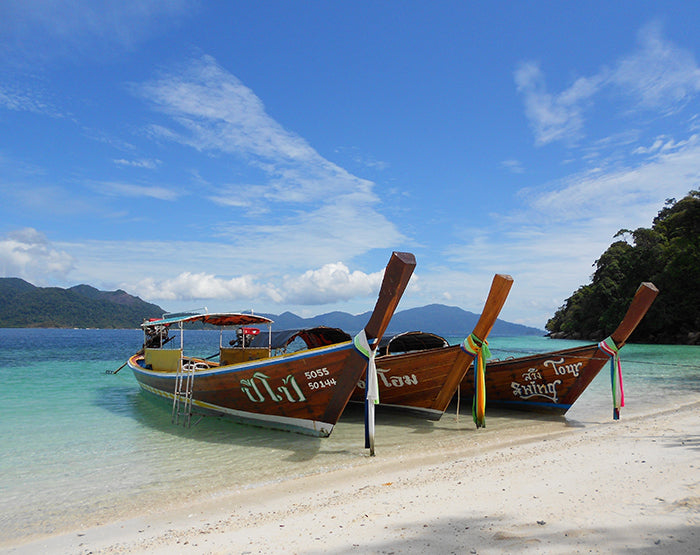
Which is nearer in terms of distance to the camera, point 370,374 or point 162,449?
point 370,374

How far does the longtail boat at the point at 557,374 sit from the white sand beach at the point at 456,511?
9.23ft

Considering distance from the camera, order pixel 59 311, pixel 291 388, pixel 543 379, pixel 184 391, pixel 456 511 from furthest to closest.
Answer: pixel 59 311 < pixel 184 391 < pixel 543 379 < pixel 291 388 < pixel 456 511

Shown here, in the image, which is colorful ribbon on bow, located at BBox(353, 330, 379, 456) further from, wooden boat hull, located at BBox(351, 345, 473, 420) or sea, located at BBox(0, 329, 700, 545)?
wooden boat hull, located at BBox(351, 345, 473, 420)

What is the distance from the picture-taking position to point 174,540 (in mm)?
4238

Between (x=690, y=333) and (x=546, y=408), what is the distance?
4370cm

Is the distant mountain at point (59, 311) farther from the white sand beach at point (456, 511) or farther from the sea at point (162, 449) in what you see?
the white sand beach at point (456, 511)

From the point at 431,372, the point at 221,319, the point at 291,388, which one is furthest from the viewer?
the point at 221,319

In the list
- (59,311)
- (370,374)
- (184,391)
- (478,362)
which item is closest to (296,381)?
(370,374)

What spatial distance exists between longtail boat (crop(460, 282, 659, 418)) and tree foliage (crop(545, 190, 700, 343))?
133ft

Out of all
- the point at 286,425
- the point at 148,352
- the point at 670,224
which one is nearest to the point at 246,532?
the point at 286,425

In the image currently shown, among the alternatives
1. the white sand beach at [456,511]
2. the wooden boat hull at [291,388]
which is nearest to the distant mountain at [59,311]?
the wooden boat hull at [291,388]

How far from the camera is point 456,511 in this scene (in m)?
4.30

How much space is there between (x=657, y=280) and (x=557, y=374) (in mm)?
43607

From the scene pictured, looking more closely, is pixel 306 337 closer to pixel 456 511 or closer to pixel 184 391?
Result: pixel 184 391
